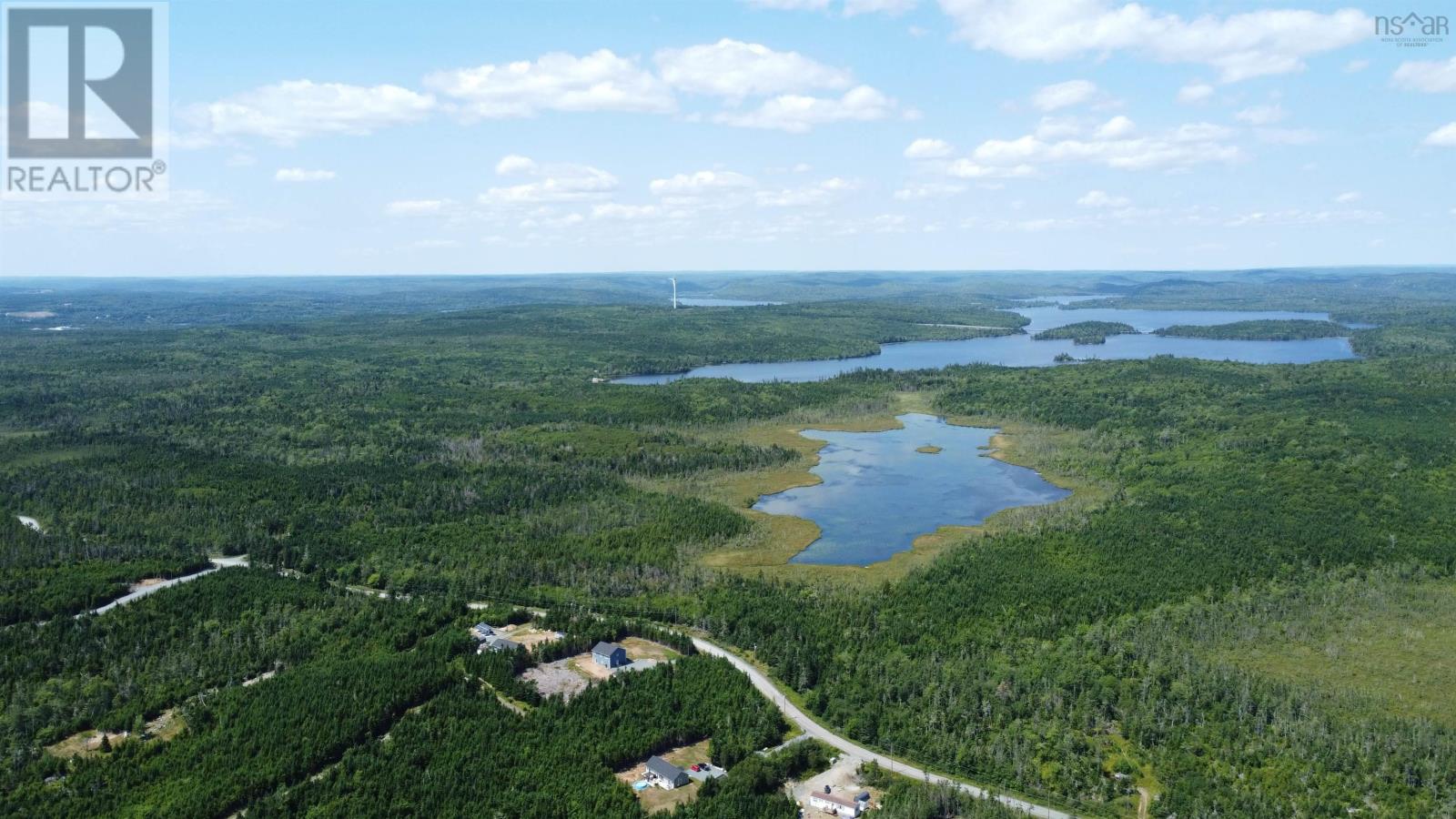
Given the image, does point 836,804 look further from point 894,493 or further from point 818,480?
point 818,480

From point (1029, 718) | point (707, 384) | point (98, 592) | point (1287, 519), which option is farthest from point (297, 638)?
point (707, 384)

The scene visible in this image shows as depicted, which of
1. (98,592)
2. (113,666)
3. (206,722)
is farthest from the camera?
(98,592)

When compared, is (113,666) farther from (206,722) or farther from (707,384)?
(707,384)

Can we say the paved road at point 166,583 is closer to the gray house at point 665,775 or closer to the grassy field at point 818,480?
the grassy field at point 818,480

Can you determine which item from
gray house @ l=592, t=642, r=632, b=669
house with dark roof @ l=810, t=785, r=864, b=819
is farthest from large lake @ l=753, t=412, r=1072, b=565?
house with dark roof @ l=810, t=785, r=864, b=819

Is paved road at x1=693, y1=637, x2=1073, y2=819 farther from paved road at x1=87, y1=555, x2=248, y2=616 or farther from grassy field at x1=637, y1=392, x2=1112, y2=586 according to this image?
paved road at x1=87, y1=555, x2=248, y2=616

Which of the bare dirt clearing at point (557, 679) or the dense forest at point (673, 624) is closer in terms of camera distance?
the dense forest at point (673, 624)

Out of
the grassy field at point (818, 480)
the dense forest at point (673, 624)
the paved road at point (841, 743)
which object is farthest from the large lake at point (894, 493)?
the paved road at point (841, 743)
